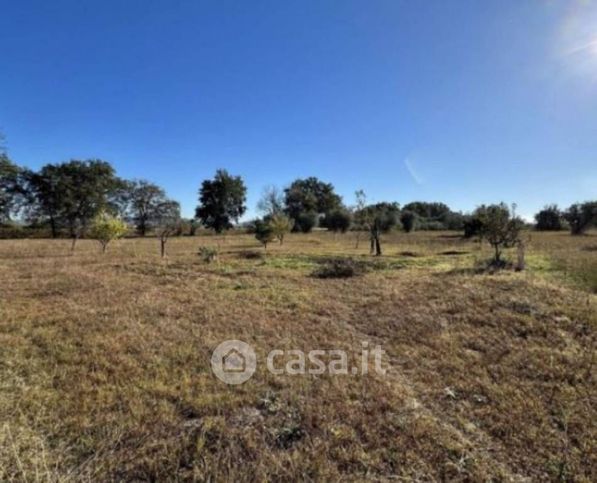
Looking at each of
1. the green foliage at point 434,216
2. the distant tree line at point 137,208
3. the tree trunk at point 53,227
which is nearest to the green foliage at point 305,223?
the distant tree line at point 137,208

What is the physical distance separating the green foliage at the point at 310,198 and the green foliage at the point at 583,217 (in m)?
36.6

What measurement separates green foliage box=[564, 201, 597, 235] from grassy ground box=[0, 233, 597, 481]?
40284mm

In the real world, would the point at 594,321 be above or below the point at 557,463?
above

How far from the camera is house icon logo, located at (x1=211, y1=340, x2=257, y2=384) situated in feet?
14.5

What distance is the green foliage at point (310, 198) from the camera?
211 ft

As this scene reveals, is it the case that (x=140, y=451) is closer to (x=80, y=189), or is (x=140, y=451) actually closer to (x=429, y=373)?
(x=429, y=373)

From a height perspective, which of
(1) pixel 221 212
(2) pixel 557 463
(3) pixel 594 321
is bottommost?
(2) pixel 557 463

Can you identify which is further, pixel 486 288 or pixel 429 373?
pixel 486 288

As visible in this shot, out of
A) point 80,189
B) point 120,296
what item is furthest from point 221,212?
point 120,296

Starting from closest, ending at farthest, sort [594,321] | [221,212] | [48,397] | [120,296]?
[48,397], [594,321], [120,296], [221,212]

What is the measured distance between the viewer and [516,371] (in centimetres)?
452

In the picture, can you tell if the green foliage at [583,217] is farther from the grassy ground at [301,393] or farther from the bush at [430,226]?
the grassy ground at [301,393]

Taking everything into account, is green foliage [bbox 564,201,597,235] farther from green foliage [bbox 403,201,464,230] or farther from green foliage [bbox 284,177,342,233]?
green foliage [bbox 284,177,342,233]

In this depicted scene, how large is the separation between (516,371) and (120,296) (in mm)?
8952
